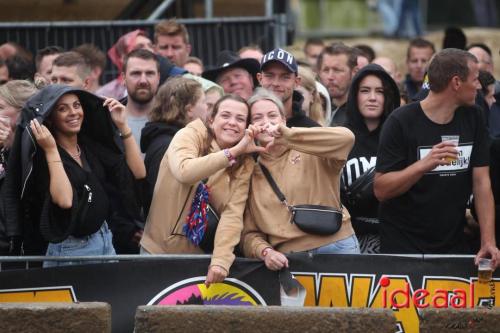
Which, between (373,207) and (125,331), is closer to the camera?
(125,331)

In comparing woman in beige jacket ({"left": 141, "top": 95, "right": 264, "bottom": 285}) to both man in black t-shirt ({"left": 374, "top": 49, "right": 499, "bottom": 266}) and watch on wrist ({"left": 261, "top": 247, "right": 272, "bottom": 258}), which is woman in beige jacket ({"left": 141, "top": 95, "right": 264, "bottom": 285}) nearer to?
watch on wrist ({"left": 261, "top": 247, "right": 272, "bottom": 258})

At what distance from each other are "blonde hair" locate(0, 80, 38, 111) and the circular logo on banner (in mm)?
1682

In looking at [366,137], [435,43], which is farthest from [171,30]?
[435,43]

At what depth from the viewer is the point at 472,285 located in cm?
791

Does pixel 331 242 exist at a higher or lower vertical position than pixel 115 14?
lower

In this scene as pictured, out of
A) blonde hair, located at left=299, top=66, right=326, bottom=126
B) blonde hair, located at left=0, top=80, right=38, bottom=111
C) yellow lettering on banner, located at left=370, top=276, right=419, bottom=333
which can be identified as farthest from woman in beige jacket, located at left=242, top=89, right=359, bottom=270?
blonde hair, located at left=0, top=80, right=38, bottom=111

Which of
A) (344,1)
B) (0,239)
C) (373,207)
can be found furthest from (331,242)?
(344,1)

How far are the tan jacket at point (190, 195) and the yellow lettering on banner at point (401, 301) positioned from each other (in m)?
1.03

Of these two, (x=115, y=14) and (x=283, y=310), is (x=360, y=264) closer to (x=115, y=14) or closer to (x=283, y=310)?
(x=283, y=310)

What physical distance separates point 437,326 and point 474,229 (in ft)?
6.87

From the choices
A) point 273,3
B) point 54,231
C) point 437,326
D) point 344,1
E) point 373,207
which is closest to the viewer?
point 437,326

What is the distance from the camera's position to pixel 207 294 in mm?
7777

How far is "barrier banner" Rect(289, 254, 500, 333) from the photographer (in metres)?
7.79

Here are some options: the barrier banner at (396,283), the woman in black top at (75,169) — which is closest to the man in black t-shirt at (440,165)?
the barrier banner at (396,283)
